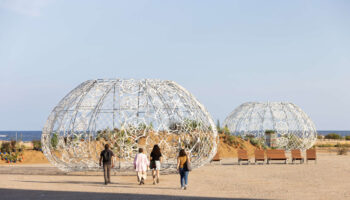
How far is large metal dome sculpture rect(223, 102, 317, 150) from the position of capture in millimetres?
36125

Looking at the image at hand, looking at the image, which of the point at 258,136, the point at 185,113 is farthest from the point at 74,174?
the point at 258,136

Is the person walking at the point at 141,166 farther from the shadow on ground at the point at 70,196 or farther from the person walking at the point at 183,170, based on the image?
the shadow on ground at the point at 70,196

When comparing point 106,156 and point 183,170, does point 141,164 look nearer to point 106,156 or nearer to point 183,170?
point 106,156

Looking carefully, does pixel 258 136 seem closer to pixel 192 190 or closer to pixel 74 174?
pixel 74 174

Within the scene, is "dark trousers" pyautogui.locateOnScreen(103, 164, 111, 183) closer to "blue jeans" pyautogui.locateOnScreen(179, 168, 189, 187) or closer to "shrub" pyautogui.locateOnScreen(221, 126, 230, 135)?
"blue jeans" pyautogui.locateOnScreen(179, 168, 189, 187)

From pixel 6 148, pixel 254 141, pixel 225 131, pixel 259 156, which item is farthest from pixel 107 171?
pixel 254 141

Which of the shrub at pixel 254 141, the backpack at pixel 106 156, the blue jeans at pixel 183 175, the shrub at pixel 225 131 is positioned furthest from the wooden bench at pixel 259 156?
the shrub at pixel 254 141

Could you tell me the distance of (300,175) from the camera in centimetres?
1795

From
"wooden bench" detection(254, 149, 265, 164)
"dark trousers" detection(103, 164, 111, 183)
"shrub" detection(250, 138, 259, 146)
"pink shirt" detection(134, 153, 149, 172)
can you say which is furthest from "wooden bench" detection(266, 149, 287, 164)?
"shrub" detection(250, 138, 259, 146)

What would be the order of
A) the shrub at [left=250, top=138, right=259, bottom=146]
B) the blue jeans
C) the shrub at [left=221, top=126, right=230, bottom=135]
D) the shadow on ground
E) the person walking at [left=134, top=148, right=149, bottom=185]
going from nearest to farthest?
the shadow on ground
the blue jeans
the person walking at [left=134, top=148, right=149, bottom=185]
the shrub at [left=221, top=126, right=230, bottom=135]
the shrub at [left=250, top=138, right=259, bottom=146]

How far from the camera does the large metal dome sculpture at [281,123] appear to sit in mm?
36125

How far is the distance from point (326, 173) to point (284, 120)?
1883cm

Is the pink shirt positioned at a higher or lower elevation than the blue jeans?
higher

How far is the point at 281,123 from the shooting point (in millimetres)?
36656
